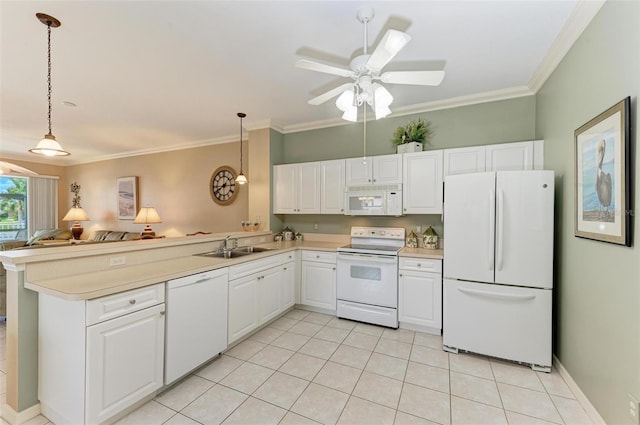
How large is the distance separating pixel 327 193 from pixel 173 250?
2100 mm

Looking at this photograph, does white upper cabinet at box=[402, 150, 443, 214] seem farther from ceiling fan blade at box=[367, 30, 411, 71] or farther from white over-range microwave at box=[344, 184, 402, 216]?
ceiling fan blade at box=[367, 30, 411, 71]

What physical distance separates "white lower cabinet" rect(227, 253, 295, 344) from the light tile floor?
0.76ft

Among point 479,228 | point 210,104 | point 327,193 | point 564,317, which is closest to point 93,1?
point 210,104

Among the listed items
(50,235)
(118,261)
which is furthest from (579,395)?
(50,235)

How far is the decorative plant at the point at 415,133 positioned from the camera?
3496mm

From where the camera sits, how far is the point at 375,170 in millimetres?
→ 3561

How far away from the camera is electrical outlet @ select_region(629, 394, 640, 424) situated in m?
1.38

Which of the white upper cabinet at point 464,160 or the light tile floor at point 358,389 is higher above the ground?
the white upper cabinet at point 464,160

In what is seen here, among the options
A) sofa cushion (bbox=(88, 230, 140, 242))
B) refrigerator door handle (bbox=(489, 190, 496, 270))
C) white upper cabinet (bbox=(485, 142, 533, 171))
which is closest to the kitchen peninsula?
refrigerator door handle (bbox=(489, 190, 496, 270))

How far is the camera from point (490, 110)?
326cm

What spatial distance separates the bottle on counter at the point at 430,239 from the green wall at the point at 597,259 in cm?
119

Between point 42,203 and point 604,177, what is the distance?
33.7 feet

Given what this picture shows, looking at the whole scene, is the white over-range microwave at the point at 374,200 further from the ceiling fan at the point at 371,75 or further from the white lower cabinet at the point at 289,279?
the ceiling fan at the point at 371,75

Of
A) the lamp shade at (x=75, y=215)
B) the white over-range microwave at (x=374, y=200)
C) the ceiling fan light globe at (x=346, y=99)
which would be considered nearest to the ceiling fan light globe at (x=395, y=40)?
the ceiling fan light globe at (x=346, y=99)
